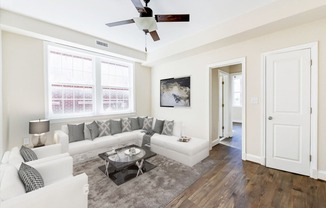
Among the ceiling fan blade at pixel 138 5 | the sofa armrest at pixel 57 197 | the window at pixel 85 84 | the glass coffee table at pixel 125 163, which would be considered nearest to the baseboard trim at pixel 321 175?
the glass coffee table at pixel 125 163

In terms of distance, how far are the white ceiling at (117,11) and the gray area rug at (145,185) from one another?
2.89m

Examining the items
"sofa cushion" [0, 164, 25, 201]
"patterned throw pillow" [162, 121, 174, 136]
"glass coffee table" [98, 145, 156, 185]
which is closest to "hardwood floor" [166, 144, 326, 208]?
"glass coffee table" [98, 145, 156, 185]

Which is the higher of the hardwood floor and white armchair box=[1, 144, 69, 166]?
white armchair box=[1, 144, 69, 166]

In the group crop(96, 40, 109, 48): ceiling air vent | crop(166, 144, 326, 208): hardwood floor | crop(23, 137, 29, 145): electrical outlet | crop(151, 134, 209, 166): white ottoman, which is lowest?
crop(166, 144, 326, 208): hardwood floor

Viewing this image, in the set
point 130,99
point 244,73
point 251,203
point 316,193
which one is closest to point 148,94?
point 130,99

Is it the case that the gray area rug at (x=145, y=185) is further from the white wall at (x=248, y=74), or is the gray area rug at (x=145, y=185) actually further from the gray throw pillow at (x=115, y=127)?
the white wall at (x=248, y=74)

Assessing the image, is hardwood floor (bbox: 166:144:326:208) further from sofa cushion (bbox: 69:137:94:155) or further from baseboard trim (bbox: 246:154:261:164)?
sofa cushion (bbox: 69:137:94:155)

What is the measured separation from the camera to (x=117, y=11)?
8.57 ft

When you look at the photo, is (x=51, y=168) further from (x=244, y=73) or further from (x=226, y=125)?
(x=226, y=125)

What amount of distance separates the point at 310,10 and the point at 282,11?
1.09 ft

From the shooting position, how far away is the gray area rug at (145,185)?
1.87 metres

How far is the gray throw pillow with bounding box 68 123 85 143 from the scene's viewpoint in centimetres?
318

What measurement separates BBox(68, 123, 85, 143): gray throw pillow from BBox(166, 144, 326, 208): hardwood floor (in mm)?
2489

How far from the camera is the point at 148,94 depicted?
5488 mm
